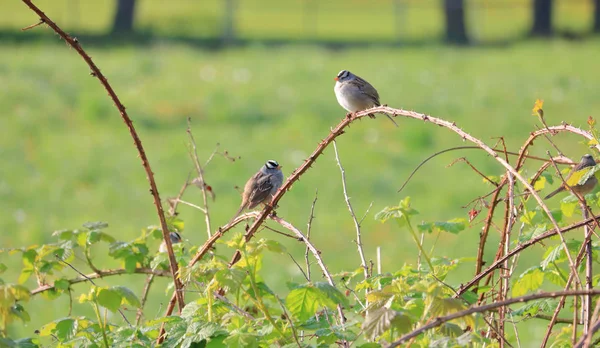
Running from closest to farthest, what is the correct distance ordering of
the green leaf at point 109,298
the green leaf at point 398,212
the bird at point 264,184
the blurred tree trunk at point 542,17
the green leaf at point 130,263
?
the green leaf at point 398,212 < the green leaf at point 109,298 < the green leaf at point 130,263 < the bird at point 264,184 < the blurred tree trunk at point 542,17

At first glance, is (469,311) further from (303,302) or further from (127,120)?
(127,120)

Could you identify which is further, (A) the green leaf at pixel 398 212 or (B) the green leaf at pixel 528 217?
(B) the green leaf at pixel 528 217

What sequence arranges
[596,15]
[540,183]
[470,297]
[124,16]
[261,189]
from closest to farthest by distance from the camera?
[470,297]
[540,183]
[261,189]
[124,16]
[596,15]

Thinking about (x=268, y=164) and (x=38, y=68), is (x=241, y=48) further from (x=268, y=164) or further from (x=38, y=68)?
(x=268, y=164)

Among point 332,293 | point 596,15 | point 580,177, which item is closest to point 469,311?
point 332,293

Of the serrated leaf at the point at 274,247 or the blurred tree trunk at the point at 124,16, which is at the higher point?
the blurred tree trunk at the point at 124,16

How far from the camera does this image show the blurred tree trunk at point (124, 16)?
81.9 ft

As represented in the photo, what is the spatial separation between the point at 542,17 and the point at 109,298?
24948mm

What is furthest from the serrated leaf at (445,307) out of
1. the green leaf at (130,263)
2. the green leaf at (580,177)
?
the green leaf at (130,263)

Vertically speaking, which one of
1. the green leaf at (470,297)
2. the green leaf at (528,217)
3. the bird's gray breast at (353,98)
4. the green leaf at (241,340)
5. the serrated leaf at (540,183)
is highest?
the bird's gray breast at (353,98)

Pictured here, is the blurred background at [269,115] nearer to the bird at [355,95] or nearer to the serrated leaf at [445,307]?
the bird at [355,95]

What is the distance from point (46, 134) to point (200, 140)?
2.69 metres

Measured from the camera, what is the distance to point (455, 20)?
26.2 metres

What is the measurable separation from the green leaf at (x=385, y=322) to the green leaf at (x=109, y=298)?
2.95 feet
